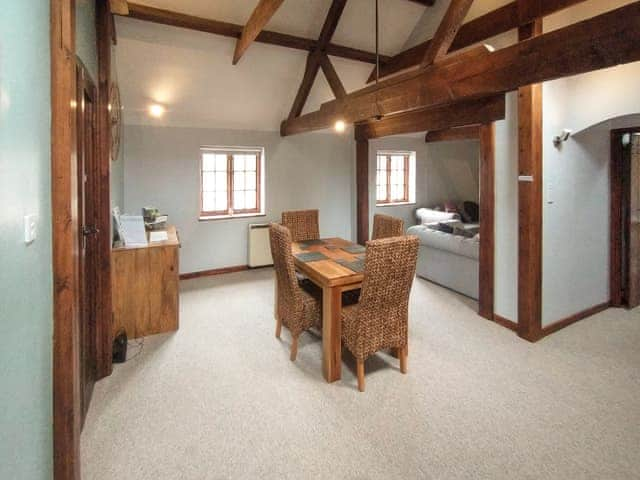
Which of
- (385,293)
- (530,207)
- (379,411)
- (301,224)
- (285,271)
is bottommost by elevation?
(379,411)

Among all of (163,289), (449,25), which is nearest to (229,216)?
(163,289)

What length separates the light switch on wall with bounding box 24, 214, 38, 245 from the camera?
1.10 m

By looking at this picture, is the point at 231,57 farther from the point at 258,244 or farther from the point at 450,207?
the point at 450,207

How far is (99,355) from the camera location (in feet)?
8.12

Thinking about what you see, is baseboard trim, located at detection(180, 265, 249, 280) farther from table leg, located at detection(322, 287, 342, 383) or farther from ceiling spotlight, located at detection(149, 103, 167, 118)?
table leg, located at detection(322, 287, 342, 383)

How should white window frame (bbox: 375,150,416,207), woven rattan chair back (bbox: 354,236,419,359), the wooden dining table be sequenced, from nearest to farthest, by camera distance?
woven rattan chair back (bbox: 354,236,419,359) < the wooden dining table < white window frame (bbox: 375,150,416,207)

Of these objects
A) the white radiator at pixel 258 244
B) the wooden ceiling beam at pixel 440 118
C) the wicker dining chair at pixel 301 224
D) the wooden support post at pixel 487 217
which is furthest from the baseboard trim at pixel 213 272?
the wooden support post at pixel 487 217

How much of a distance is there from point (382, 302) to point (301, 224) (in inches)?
71.2

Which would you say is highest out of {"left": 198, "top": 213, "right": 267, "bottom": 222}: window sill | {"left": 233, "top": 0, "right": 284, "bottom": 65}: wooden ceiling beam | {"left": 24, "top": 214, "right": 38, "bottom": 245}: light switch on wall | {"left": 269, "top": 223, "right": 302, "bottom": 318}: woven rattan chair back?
{"left": 233, "top": 0, "right": 284, "bottom": 65}: wooden ceiling beam

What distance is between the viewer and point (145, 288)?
312 centimetres

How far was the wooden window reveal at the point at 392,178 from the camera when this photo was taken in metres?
6.85

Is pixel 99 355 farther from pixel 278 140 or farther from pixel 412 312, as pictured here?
pixel 278 140

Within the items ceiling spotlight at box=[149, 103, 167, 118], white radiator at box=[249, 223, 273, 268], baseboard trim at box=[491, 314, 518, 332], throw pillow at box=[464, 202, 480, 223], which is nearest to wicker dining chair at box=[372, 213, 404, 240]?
baseboard trim at box=[491, 314, 518, 332]

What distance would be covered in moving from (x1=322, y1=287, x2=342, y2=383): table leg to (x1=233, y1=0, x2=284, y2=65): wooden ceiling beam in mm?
2214
